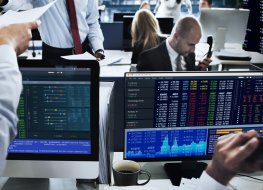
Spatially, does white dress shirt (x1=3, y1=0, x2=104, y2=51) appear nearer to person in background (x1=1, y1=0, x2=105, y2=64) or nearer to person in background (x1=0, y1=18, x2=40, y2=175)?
person in background (x1=1, y1=0, x2=105, y2=64)

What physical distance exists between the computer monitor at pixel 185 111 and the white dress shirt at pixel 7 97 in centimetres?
Result: 52

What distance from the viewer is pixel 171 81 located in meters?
1.25

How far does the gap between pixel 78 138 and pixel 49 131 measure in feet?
0.32

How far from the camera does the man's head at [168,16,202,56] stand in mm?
2764

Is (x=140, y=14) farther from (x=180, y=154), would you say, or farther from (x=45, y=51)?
(x=180, y=154)

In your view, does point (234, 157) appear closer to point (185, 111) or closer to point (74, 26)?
point (185, 111)

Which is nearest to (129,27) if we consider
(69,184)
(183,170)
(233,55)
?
(233,55)

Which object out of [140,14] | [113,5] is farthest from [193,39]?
[113,5]

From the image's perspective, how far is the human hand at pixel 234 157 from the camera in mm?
524

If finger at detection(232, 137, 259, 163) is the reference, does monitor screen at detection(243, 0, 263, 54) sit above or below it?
below

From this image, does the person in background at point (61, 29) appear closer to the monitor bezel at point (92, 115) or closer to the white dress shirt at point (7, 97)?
the monitor bezel at point (92, 115)

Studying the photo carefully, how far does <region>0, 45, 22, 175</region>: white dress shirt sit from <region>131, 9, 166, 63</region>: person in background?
2853 mm

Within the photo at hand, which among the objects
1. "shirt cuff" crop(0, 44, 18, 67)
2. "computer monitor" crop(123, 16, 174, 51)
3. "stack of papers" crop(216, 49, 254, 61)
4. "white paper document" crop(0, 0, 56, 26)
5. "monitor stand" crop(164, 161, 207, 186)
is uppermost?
"white paper document" crop(0, 0, 56, 26)

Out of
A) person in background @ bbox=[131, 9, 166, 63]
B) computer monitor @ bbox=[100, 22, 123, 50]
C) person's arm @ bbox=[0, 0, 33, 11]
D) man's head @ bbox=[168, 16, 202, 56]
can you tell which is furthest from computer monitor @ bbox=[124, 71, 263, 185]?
computer monitor @ bbox=[100, 22, 123, 50]
